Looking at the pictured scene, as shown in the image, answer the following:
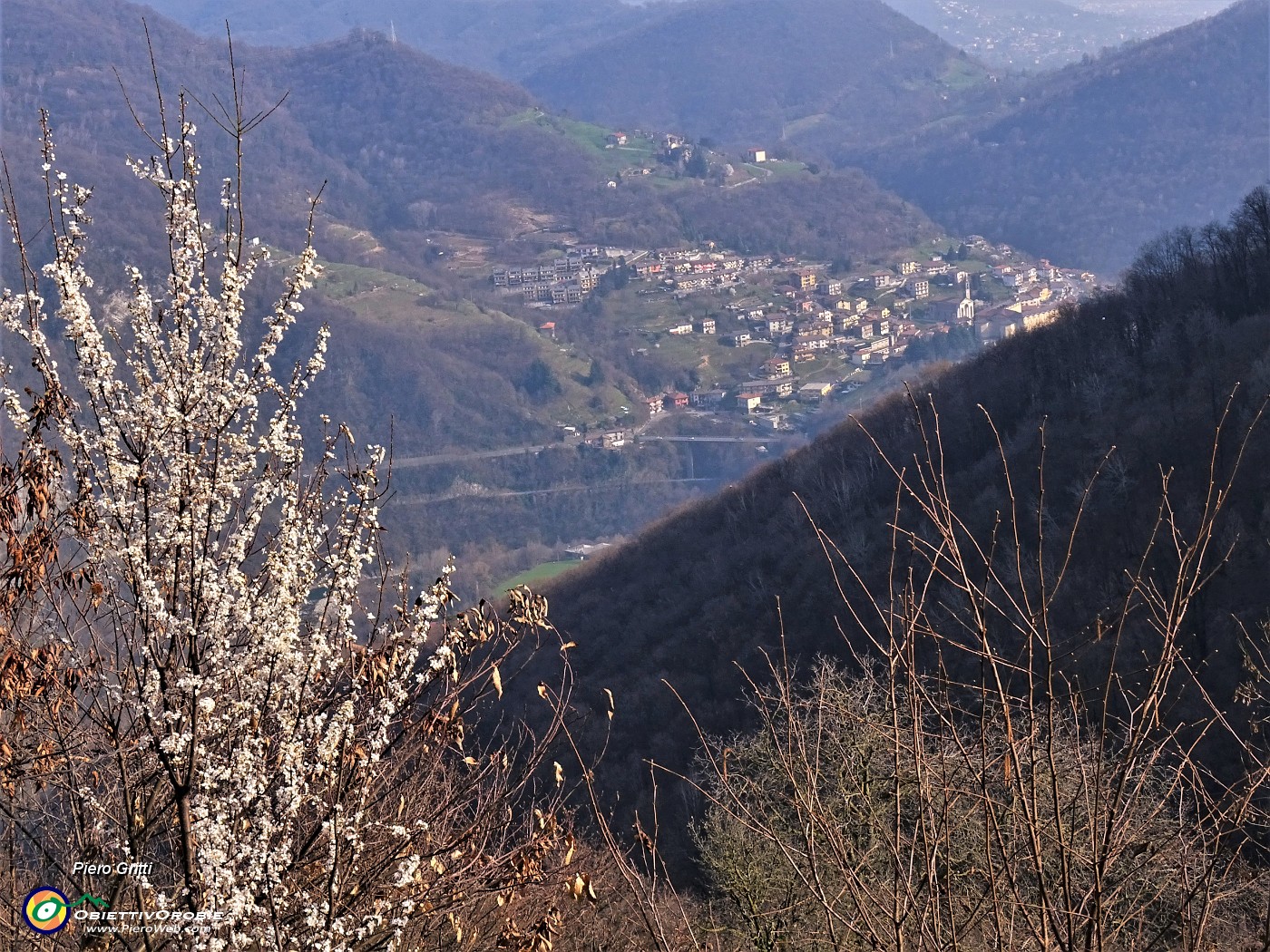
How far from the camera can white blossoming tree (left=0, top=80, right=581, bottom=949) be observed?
11.6ft

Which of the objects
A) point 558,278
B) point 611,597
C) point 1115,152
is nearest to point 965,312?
point 558,278

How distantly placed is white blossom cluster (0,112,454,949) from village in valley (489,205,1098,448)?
89.2m

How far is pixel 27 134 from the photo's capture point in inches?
5595

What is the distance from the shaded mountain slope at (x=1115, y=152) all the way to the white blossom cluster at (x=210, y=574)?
5743 inches

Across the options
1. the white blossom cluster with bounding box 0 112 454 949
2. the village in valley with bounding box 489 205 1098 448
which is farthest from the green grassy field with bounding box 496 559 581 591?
the white blossom cluster with bounding box 0 112 454 949

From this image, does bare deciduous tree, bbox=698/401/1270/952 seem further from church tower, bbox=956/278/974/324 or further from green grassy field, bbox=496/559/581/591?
church tower, bbox=956/278/974/324

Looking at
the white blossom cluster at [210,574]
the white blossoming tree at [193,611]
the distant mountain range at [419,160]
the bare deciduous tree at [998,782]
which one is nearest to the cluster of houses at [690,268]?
the distant mountain range at [419,160]

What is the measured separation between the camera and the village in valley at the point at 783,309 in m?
102

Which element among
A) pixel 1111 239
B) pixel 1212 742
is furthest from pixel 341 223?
pixel 1212 742

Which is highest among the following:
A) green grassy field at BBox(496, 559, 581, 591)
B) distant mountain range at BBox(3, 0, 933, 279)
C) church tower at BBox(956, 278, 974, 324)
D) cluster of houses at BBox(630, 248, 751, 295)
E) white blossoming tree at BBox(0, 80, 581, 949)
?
distant mountain range at BBox(3, 0, 933, 279)

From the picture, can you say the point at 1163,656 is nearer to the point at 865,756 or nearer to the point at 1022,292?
the point at 865,756

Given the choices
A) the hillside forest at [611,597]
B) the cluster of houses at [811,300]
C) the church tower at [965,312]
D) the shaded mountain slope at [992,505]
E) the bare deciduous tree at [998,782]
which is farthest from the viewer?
the church tower at [965,312]

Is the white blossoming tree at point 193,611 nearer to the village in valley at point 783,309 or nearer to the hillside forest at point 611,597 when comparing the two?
the hillside forest at point 611,597

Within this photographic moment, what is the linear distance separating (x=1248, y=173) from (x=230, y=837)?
169 meters
